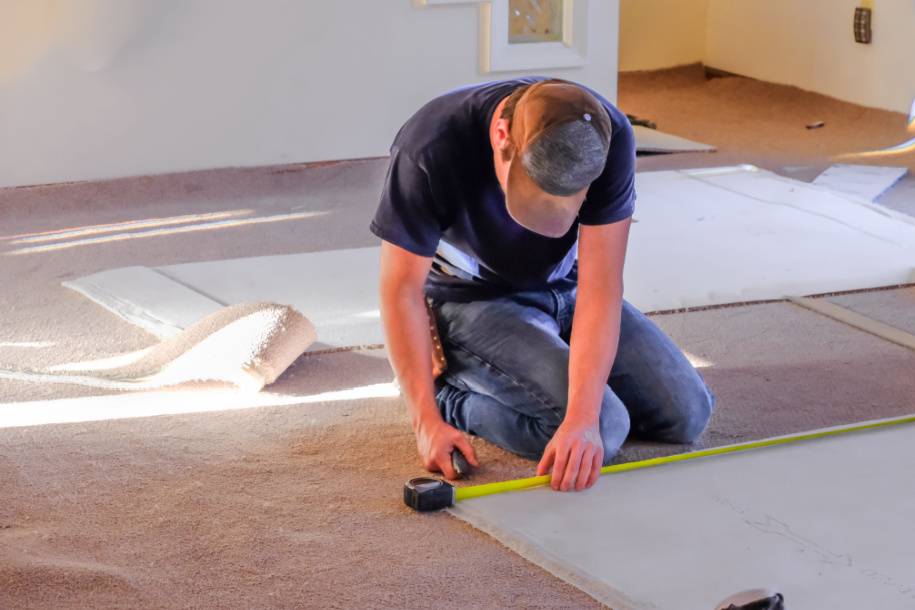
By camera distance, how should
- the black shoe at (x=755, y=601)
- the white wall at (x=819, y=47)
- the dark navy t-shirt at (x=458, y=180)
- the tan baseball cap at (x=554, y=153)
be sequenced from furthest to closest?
the white wall at (x=819, y=47) → the dark navy t-shirt at (x=458, y=180) → the tan baseball cap at (x=554, y=153) → the black shoe at (x=755, y=601)

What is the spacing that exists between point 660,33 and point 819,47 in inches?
40.4

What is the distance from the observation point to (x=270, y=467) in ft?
7.12

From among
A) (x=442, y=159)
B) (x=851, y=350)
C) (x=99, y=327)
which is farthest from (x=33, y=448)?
(x=851, y=350)

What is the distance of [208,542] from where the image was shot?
188cm

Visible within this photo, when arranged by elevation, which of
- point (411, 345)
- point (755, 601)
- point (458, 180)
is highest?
point (458, 180)

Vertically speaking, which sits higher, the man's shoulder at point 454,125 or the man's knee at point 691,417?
the man's shoulder at point 454,125

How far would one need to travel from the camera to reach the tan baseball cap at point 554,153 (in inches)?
66.4

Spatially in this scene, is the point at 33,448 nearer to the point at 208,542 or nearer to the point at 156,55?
the point at 208,542

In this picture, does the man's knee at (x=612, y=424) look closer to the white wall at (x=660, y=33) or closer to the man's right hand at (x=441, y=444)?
the man's right hand at (x=441, y=444)

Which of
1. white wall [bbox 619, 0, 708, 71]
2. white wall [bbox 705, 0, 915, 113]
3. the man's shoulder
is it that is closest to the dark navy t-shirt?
the man's shoulder

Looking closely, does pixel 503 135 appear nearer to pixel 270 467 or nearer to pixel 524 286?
pixel 524 286

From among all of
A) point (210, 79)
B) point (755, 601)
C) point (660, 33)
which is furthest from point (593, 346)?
point (660, 33)

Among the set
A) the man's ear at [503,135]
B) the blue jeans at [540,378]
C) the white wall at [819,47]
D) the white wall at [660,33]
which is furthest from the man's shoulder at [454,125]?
the white wall at [660,33]

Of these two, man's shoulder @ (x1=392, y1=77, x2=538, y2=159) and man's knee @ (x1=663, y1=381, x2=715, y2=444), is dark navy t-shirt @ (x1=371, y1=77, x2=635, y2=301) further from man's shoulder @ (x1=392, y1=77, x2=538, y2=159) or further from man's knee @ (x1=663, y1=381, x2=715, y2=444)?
man's knee @ (x1=663, y1=381, x2=715, y2=444)
